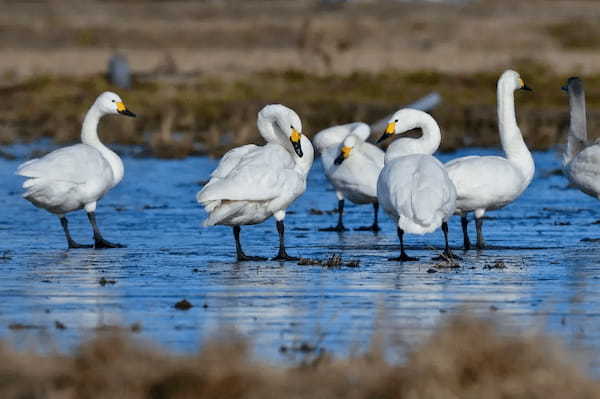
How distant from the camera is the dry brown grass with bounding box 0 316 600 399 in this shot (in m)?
5.85

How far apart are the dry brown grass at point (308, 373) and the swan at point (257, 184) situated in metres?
5.68

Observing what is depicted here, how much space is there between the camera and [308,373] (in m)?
6.27

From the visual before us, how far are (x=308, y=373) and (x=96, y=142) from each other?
969cm

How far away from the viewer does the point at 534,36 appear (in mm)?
67562

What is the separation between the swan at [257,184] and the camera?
471 inches

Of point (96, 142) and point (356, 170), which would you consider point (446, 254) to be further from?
point (96, 142)

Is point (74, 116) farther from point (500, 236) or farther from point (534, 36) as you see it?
point (534, 36)

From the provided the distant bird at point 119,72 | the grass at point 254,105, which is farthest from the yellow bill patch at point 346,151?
the distant bird at point 119,72

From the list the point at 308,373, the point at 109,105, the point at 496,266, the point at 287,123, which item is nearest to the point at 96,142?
the point at 109,105

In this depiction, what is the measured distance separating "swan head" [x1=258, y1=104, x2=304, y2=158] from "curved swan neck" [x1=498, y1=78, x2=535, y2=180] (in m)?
2.29

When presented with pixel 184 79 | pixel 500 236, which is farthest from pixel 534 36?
pixel 500 236

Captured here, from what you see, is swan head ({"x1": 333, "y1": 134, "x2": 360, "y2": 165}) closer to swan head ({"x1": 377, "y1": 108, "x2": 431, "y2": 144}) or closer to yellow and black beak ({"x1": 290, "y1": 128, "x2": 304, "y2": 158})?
swan head ({"x1": 377, "y1": 108, "x2": 431, "y2": 144})

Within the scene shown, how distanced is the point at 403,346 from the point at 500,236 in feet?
23.3

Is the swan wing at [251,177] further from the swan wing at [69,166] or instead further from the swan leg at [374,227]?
the swan leg at [374,227]
